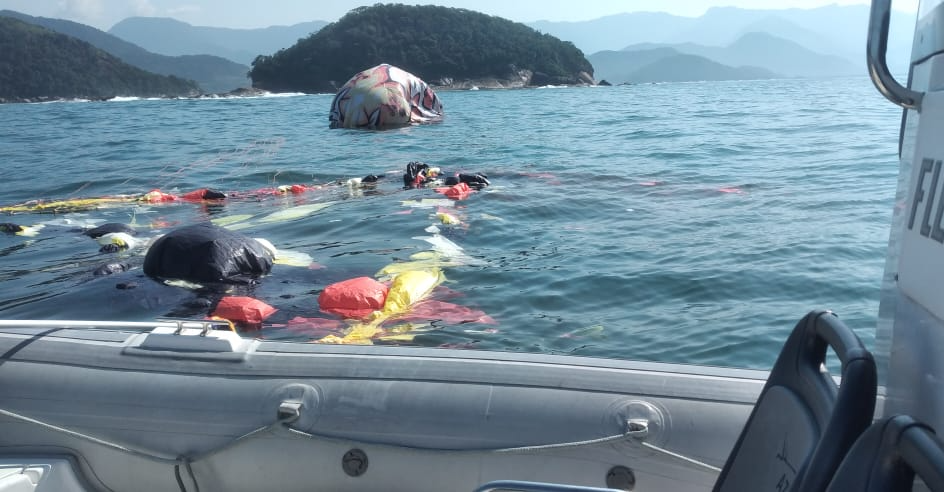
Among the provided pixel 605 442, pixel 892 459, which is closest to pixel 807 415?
pixel 892 459

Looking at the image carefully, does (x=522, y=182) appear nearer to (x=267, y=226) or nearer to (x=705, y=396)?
(x=267, y=226)

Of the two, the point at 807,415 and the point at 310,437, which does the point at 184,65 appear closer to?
the point at 310,437

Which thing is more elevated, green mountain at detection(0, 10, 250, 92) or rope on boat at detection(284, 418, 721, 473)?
green mountain at detection(0, 10, 250, 92)

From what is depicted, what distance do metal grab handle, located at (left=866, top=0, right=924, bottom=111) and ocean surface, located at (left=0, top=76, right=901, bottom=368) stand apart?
12.6 feet

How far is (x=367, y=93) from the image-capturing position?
74.0 ft

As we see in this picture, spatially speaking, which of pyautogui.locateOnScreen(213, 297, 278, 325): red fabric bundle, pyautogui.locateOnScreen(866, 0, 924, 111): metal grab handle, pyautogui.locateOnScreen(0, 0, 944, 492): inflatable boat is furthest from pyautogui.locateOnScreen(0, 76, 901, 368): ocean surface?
pyautogui.locateOnScreen(866, 0, 924, 111): metal grab handle

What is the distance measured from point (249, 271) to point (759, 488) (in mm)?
5814

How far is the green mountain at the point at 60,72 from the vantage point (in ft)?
246

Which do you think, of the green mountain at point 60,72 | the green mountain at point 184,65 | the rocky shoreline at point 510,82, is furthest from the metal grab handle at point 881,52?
the green mountain at point 184,65

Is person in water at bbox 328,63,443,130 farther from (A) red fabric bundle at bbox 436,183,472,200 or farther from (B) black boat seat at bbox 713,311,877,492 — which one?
(B) black boat seat at bbox 713,311,877,492

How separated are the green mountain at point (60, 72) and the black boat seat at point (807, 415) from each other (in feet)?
276

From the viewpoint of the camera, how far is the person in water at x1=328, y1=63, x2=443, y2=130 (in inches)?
878

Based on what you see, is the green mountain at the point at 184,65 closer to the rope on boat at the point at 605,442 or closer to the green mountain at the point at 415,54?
the green mountain at the point at 415,54

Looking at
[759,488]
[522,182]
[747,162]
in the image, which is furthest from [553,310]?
[747,162]
